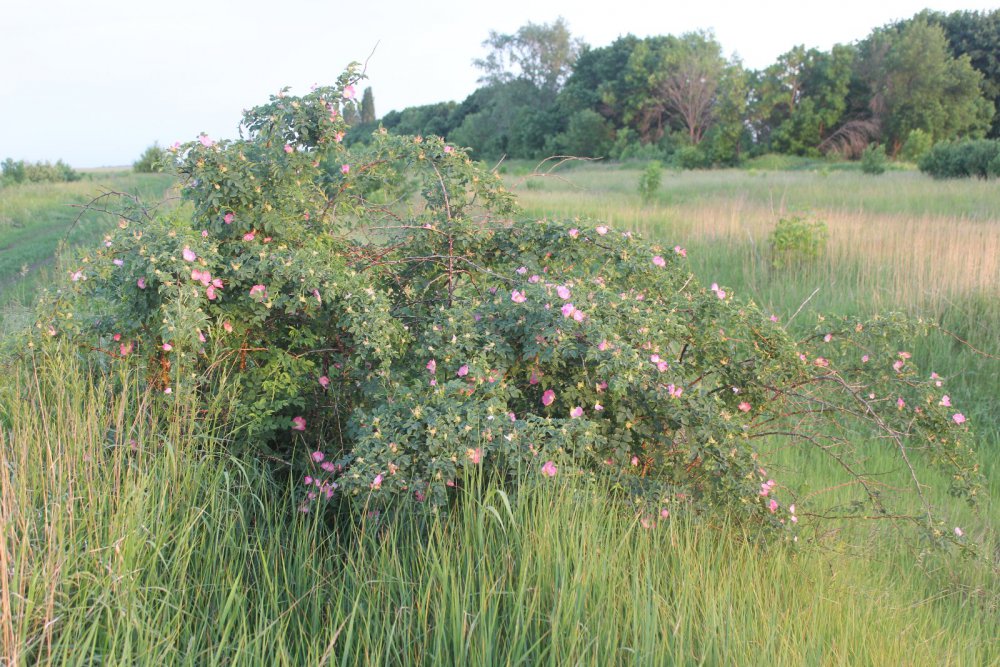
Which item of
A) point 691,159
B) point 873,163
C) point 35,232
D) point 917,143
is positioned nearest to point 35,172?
point 35,232

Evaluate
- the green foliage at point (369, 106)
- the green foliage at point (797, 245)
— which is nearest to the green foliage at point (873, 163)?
the green foliage at point (797, 245)

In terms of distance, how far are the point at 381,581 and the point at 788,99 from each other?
45.4 meters

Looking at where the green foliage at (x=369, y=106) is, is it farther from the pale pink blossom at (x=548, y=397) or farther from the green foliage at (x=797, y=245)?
the pale pink blossom at (x=548, y=397)

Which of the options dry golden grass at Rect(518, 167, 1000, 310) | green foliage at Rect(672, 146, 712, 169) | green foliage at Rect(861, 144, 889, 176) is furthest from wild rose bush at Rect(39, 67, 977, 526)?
green foliage at Rect(672, 146, 712, 169)

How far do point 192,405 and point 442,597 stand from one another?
4.12 ft

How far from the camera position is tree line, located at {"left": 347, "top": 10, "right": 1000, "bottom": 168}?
38.1 metres

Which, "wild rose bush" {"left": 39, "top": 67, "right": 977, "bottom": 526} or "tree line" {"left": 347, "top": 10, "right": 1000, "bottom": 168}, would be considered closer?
"wild rose bush" {"left": 39, "top": 67, "right": 977, "bottom": 526}

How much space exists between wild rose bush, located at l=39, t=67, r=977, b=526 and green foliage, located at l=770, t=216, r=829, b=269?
557 centimetres

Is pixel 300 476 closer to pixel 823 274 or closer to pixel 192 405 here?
→ pixel 192 405

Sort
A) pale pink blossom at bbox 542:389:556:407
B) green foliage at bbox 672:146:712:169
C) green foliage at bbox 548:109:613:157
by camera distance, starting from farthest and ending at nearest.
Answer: green foliage at bbox 548:109:613:157 < green foliage at bbox 672:146:712:169 < pale pink blossom at bbox 542:389:556:407

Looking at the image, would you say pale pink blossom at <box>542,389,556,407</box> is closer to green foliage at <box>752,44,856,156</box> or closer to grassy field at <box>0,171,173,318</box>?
grassy field at <box>0,171,173,318</box>

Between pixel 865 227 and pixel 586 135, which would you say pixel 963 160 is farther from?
pixel 586 135

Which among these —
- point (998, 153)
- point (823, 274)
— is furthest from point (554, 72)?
point (823, 274)

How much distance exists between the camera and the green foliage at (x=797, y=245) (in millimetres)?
9141
